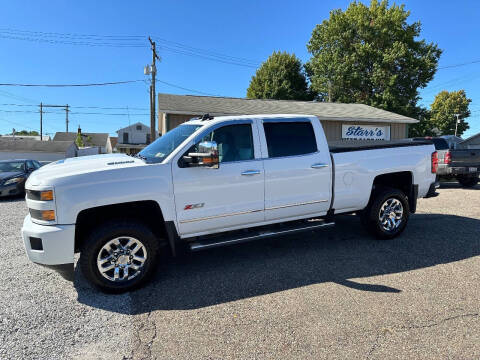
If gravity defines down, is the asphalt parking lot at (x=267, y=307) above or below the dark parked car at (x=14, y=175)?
below

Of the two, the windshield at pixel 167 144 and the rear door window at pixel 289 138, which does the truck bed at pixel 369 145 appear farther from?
the windshield at pixel 167 144

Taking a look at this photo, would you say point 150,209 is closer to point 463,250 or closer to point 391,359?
point 391,359

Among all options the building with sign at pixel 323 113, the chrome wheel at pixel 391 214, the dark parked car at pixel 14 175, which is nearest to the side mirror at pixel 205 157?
the chrome wheel at pixel 391 214

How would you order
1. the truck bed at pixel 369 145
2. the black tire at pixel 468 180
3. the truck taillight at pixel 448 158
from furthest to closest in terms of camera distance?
the black tire at pixel 468 180 < the truck taillight at pixel 448 158 < the truck bed at pixel 369 145

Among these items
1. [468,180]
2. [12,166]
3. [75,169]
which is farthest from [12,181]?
[468,180]

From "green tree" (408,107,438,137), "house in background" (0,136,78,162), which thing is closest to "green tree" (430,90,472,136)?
"green tree" (408,107,438,137)

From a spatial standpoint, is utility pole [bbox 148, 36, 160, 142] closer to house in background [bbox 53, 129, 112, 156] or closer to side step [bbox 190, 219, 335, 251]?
side step [bbox 190, 219, 335, 251]

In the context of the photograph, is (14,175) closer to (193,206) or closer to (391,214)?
(193,206)

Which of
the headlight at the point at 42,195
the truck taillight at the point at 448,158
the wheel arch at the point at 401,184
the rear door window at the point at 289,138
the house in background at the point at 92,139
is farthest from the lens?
the house in background at the point at 92,139

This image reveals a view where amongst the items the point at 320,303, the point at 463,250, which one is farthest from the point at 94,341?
the point at 463,250

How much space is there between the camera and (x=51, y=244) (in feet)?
10.6

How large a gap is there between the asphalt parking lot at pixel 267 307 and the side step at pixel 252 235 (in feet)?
1.46

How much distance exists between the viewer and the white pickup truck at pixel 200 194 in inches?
131

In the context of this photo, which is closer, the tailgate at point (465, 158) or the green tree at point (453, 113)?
the tailgate at point (465, 158)
